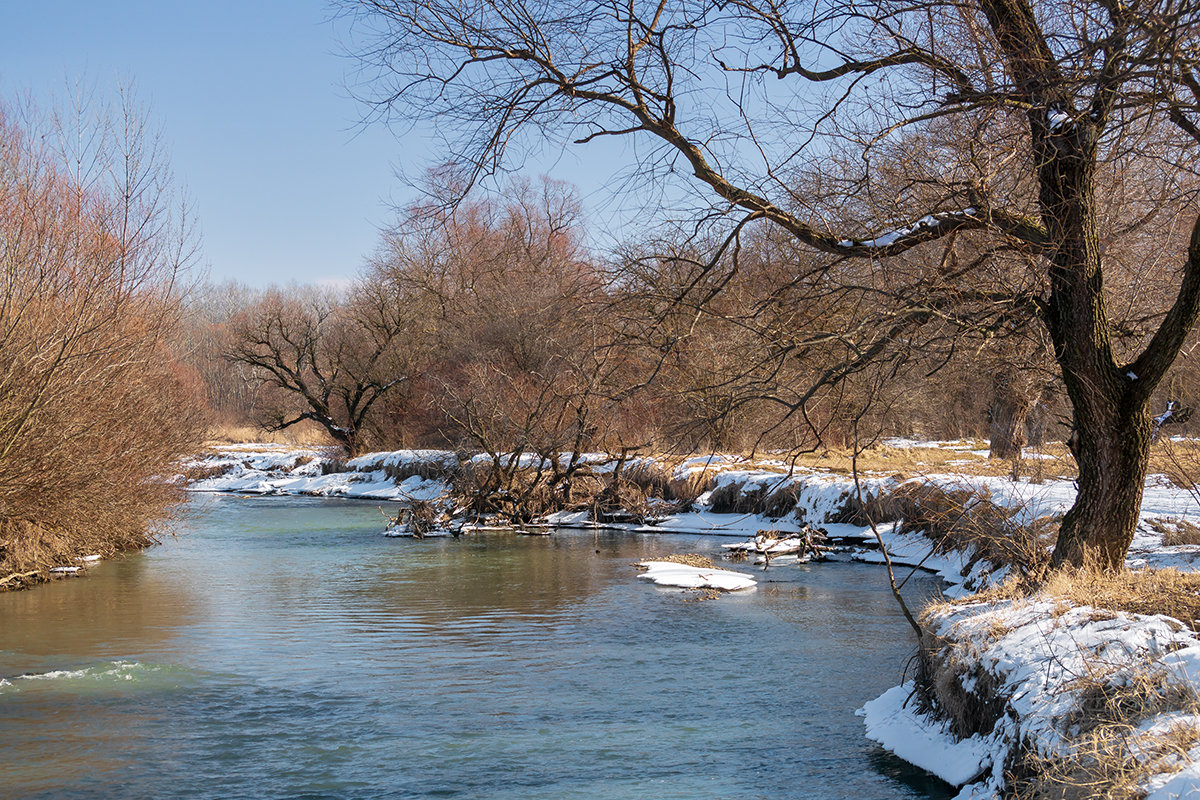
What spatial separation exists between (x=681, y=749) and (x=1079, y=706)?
2987 millimetres

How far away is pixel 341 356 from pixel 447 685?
34181 mm

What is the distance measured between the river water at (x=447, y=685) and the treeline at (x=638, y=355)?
2233mm

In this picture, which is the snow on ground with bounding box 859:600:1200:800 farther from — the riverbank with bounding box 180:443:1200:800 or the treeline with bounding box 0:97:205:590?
the treeline with bounding box 0:97:205:590

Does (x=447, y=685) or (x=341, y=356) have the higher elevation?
(x=341, y=356)

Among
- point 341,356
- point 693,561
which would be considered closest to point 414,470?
point 341,356

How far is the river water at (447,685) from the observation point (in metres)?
6.59

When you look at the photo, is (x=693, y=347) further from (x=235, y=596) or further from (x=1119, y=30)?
(x=235, y=596)

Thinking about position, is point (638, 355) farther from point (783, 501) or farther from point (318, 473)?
point (318, 473)

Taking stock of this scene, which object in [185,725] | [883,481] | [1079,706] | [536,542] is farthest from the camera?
[536,542]

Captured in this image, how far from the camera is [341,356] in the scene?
41312mm

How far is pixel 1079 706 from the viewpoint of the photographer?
196 inches

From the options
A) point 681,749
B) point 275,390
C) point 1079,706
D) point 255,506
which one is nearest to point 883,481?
point 681,749

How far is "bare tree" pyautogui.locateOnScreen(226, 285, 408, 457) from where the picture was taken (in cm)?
4003

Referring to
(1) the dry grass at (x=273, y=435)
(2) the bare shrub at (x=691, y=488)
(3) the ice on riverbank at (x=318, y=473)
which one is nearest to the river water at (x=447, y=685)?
(2) the bare shrub at (x=691, y=488)
